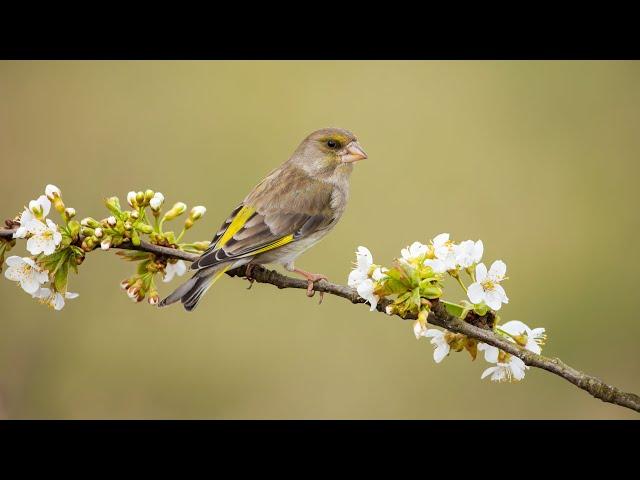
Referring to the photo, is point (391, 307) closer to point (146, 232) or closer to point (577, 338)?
point (146, 232)

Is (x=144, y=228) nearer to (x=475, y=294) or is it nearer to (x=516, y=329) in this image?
(x=475, y=294)

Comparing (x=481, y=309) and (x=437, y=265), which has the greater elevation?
(x=437, y=265)

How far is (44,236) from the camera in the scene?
297 centimetres

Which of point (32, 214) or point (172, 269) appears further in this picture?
point (172, 269)

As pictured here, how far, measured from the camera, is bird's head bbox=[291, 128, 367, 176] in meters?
4.94

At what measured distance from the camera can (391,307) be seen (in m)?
2.76

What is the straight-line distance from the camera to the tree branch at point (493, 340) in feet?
8.09

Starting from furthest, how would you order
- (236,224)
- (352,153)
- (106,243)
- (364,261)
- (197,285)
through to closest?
(352,153)
(236,224)
(197,285)
(106,243)
(364,261)

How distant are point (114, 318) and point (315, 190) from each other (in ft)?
10.4

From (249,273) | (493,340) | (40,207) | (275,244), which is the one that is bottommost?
(493,340)

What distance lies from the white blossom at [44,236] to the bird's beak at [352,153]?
2296 mm

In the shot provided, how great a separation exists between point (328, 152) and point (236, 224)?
90 centimetres

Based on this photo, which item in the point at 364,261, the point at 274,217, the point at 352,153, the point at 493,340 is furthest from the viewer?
the point at 352,153

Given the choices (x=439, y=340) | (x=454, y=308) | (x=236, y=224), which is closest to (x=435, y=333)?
(x=439, y=340)
